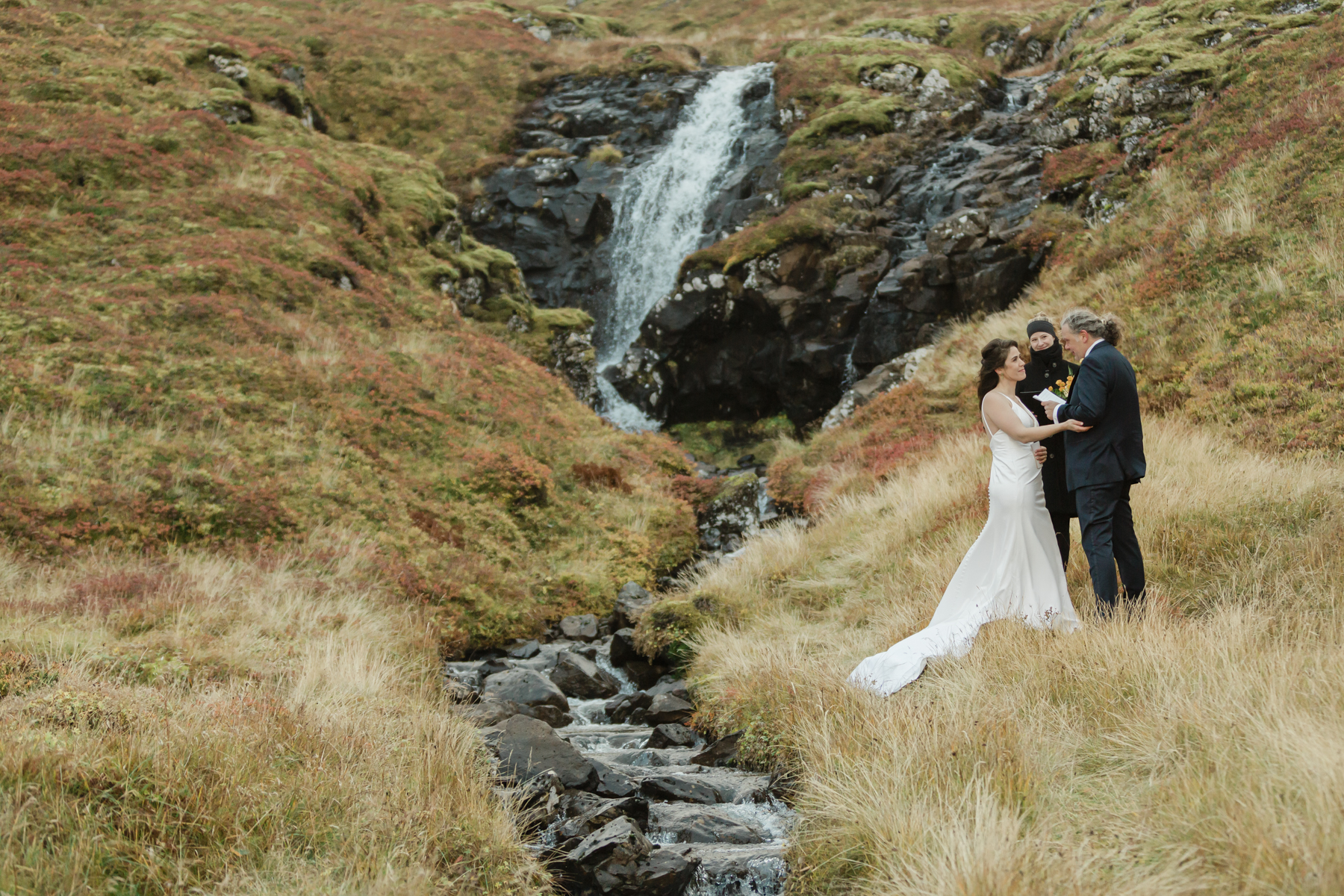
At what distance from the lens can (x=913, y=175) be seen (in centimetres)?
2506

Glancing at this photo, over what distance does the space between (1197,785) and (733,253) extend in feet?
67.5

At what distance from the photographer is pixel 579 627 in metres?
11.4

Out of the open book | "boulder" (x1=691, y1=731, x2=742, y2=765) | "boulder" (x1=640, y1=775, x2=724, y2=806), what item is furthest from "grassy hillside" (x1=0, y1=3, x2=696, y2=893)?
the open book

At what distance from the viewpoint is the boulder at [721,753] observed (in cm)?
696

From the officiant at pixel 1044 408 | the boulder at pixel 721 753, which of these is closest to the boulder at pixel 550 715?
the boulder at pixel 721 753

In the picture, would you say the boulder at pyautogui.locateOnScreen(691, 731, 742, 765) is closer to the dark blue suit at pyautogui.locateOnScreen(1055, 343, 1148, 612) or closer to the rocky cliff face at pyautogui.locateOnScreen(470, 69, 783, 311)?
the dark blue suit at pyautogui.locateOnScreen(1055, 343, 1148, 612)

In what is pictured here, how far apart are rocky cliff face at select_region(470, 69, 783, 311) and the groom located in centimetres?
2112

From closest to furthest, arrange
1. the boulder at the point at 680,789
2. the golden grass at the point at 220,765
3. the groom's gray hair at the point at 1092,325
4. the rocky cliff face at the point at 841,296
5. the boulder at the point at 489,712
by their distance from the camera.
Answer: the golden grass at the point at 220,765, the boulder at the point at 680,789, the groom's gray hair at the point at 1092,325, the boulder at the point at 489,712, the rocky cliff face at the point at 841,296

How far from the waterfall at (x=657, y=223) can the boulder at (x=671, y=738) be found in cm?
1572

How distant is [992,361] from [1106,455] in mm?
1198

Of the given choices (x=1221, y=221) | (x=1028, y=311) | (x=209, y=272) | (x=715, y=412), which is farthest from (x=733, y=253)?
(x=209, y=272)

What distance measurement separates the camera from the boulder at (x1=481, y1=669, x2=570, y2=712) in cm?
833

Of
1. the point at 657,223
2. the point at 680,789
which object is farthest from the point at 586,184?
the point at 680,789

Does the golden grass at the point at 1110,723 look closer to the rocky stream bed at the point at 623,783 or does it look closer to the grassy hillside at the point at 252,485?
the rocky stream bed at the point at 623,783
